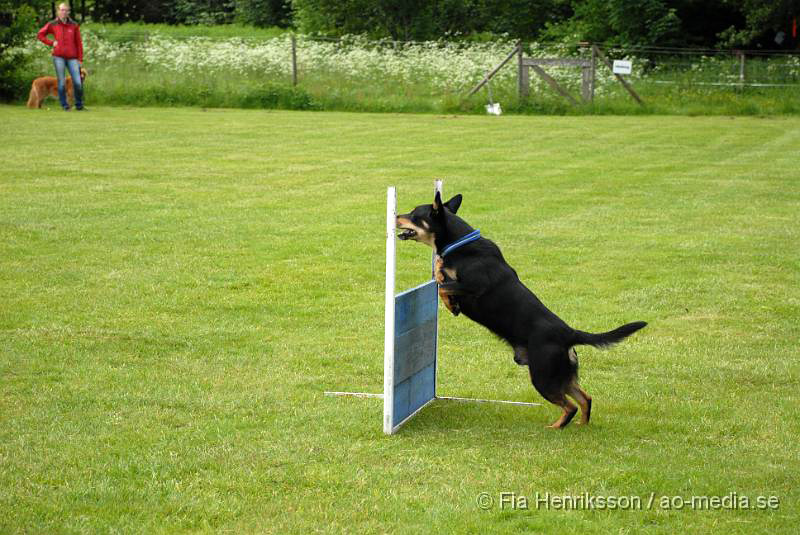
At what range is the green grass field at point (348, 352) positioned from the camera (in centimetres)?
402

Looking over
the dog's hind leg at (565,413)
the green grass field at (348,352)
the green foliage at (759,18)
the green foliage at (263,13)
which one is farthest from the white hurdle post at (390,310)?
the green foliage at (263,13)

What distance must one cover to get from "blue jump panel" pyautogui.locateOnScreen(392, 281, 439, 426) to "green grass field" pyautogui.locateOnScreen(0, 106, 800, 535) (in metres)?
0.18

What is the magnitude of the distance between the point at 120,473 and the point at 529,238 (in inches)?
257

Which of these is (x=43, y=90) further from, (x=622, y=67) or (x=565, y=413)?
(x=565, y=413)

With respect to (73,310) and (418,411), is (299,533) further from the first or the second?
(73,310)

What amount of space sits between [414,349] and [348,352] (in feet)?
4.36

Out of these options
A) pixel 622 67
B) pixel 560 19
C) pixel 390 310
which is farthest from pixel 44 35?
pixel 560 19

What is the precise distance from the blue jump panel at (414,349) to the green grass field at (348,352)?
0.18m

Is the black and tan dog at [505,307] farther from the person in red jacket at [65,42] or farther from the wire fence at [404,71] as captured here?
the wire fence at [404,71]

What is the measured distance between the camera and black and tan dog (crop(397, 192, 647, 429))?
4.82 metres

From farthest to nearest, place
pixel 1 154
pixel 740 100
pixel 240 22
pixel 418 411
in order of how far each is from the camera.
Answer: pixel 240 22 → pixel 740 100 → pixel 1 154 → pixel 418 411

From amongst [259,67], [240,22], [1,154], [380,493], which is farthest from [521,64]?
[240,22]

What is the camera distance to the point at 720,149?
17.6 metres

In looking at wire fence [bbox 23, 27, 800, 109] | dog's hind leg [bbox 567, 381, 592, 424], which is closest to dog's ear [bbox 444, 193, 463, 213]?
dog's hind leg [bbox 567, 381, 592, 424]
